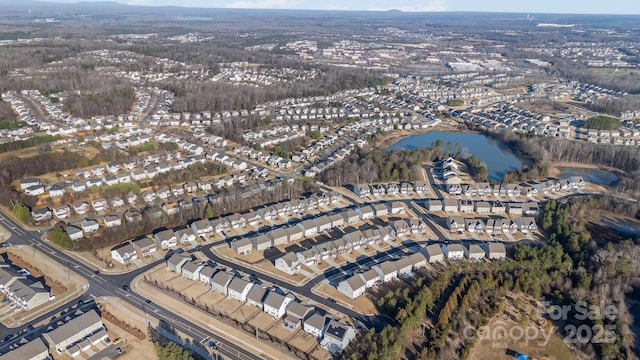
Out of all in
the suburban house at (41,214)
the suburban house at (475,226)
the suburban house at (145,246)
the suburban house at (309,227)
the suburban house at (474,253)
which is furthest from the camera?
the suburban house at (475,226)

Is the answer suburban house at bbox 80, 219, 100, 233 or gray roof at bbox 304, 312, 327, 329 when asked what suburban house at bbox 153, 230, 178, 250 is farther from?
gray roof at bbox 304, 312, 327, 329

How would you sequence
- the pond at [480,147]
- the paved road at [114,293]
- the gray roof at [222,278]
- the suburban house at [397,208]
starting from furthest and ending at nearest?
the pond at [480,147], the suburban house at [397,208], the gray roof at [222,278], the paved road at [114,293]

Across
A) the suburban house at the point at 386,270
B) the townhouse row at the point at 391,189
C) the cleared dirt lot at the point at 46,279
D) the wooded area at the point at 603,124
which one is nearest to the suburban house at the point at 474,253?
the suburban house at the point at 386,270

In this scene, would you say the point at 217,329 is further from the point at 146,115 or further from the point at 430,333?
the point at 146,115

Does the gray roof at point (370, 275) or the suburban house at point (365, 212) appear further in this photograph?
the suburban house at point (365, 212)

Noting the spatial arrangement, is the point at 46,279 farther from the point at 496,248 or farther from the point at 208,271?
the point at 496,248

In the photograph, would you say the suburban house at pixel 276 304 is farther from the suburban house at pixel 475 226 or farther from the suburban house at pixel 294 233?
the suburban house at pixel 475 226

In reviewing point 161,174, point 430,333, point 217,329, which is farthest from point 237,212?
point 430,333

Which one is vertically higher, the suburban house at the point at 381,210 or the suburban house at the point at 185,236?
the suburban house at the point at 381,210
